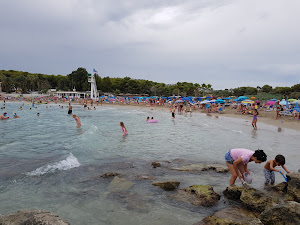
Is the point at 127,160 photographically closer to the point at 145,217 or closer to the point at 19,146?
the point at 145,217

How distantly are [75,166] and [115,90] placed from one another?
280 feet

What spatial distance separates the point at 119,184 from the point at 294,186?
4.29m

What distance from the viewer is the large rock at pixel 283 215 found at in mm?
3531

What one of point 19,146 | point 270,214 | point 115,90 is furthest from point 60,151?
point 115,90

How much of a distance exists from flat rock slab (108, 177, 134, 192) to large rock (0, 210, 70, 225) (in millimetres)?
2709

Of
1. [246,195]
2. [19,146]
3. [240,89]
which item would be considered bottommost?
[19,146]

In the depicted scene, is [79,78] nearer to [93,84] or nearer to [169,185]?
[93,84]

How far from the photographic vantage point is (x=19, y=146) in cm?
1145

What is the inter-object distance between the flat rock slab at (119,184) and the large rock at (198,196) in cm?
136

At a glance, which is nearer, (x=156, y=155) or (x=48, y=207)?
(x=48, y=207)

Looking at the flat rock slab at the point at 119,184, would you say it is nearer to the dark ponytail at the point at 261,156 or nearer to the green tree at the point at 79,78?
the dark ponytail at the point at 261,156

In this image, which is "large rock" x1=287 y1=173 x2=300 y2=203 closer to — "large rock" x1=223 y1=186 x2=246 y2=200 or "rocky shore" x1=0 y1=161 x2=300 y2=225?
"rocky shore" x1=0 y1=161 x2=300 y2=225

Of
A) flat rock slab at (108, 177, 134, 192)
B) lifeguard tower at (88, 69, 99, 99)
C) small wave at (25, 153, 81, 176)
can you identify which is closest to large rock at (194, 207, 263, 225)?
flat rock slab at (108, 177, 134, 192)

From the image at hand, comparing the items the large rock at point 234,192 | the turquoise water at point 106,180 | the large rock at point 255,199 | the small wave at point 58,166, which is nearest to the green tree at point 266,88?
the turquoise water at point 106,180
